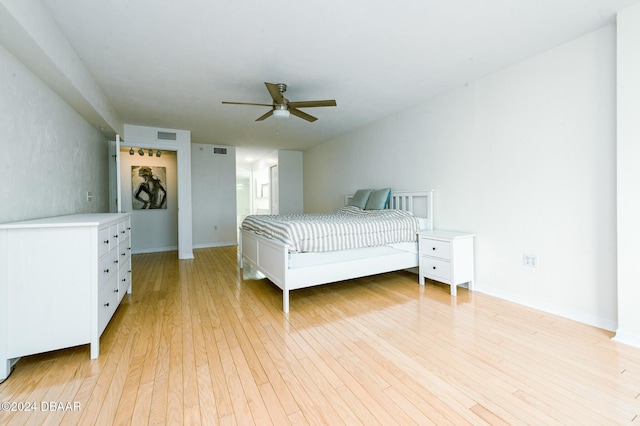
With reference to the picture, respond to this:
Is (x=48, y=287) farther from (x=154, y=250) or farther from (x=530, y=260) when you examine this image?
(x=154, y=250)

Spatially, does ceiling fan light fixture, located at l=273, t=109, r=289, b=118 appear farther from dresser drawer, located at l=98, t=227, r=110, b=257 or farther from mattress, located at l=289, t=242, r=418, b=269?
dresser drawer, located at l=98, t=227, r=110, b=257

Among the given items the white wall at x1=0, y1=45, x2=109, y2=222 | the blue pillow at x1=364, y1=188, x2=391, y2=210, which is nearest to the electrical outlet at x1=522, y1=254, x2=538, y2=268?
the blue pillow at x1=364, y1=188, x2=391, y2=210

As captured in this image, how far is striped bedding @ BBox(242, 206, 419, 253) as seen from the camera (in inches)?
106

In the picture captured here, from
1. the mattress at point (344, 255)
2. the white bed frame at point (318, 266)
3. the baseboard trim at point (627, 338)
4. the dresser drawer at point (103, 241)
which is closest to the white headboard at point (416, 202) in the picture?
the white bed frame at point (318, 266)

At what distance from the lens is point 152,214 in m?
5.83

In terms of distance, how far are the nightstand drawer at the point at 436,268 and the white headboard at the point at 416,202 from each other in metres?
0.51

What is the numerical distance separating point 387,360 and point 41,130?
3.24 m

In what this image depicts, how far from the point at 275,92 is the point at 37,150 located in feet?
6.60

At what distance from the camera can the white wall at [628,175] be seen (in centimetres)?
192

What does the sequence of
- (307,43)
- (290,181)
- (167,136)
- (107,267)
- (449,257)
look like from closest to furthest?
(107,267)
(307,43)
(449,257)
(167,136)
(290,181)

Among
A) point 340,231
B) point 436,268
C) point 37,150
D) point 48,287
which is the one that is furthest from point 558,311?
point 37,150

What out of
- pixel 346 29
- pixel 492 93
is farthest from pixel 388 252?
pixel 346 29

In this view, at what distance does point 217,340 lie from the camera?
6.71 ft

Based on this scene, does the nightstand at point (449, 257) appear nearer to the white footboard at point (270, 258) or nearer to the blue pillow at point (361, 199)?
the blue pillow at point (361, 199)
